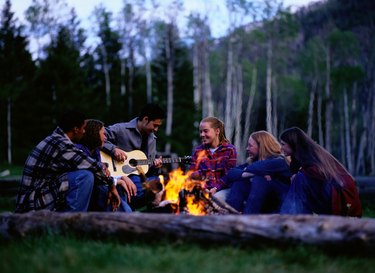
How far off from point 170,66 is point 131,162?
23.0m

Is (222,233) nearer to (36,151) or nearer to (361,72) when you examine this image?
(36,151)

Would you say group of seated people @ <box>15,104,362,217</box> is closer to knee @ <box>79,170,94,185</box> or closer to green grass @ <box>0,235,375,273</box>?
knee @ <box>79,170,94,185</box>

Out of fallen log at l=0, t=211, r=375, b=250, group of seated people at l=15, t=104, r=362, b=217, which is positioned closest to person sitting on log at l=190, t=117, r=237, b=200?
group of seated people at l=15, t=104, r=362, b=217

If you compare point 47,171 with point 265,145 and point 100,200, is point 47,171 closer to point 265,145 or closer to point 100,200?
point 100,200

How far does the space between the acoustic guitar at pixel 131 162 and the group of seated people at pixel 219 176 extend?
39cm

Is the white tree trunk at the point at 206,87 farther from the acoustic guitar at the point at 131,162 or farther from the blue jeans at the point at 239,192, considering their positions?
the blue jeans at the point at 239,192

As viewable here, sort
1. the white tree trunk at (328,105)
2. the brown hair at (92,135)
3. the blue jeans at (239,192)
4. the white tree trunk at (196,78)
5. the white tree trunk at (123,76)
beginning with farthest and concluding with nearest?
the white tree trunk at (123,76), the white tree trunk at (328,105), the white tree trunk at (196,78), the blue jeans at (239,192), the brown hair at (92,135)

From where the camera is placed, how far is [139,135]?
24.7ft

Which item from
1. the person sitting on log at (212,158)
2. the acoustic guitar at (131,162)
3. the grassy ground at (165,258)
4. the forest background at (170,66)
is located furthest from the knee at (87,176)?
the forest background at (170,66)

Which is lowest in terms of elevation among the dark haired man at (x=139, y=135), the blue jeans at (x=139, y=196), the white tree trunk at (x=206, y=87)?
the blue jeans at (x=139, y=196)

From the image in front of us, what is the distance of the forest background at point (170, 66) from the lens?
2842 centimetres

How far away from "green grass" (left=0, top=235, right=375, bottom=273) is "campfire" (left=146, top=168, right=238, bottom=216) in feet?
5.19

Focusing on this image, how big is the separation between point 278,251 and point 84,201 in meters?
2.32

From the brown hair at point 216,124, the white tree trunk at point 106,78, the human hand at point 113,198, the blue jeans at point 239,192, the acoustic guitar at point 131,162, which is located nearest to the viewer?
the human hand at point 113,198
